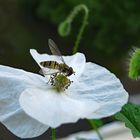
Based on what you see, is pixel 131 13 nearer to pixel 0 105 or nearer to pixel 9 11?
pixel 9 11

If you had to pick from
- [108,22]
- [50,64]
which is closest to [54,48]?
[50,64]

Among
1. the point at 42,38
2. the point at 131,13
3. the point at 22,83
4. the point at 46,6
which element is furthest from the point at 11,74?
the point at 42,38

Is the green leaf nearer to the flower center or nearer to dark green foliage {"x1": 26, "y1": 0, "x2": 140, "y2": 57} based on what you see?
the flower center

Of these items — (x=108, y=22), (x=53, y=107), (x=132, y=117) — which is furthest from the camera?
(x=108, y=22)

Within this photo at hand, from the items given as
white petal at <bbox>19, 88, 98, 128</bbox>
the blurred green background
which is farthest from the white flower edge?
the blurred green background

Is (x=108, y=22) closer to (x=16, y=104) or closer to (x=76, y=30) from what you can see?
(x=76, y=30)

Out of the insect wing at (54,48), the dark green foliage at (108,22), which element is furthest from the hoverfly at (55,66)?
the dark green foliage at (108,22)

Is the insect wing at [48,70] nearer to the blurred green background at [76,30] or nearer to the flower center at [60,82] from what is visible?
the flower center at [60,82]
